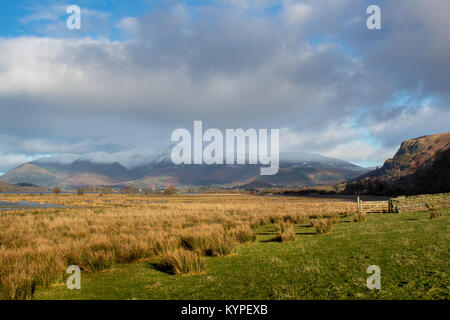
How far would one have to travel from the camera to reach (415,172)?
9950 cm

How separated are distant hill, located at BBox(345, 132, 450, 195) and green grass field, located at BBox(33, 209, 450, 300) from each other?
59.6 meters

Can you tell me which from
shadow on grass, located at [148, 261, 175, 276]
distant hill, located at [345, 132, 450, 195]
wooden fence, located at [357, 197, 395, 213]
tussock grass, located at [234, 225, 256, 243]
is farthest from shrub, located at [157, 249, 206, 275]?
distant hill, located at [345, 132, 450, 195]

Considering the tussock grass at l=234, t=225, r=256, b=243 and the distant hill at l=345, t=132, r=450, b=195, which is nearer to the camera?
the tussock grass at l=234, t=225, r=256, b=243

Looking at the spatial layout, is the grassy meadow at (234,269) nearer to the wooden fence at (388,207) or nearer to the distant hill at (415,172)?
the wooden fence at (388,207)

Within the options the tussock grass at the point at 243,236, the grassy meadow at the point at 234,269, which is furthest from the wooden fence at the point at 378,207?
the tussock grass at the point at 243,236

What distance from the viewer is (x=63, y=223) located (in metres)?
18.9

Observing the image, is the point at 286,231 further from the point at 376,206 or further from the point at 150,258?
the point at 376,206

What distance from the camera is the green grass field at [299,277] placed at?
18.9 ft

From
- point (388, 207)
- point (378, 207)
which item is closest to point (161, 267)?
point (378, 207)

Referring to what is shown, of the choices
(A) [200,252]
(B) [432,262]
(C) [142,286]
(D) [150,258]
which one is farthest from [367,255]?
(D) [150,258]

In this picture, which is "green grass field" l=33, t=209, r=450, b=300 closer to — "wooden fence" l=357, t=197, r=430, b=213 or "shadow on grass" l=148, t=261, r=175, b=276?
"shadow on grass" l=148, t=261, r=175, b=276

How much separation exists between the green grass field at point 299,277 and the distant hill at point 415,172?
5963 centimetres

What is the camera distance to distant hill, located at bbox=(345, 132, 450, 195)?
66.6 meters
